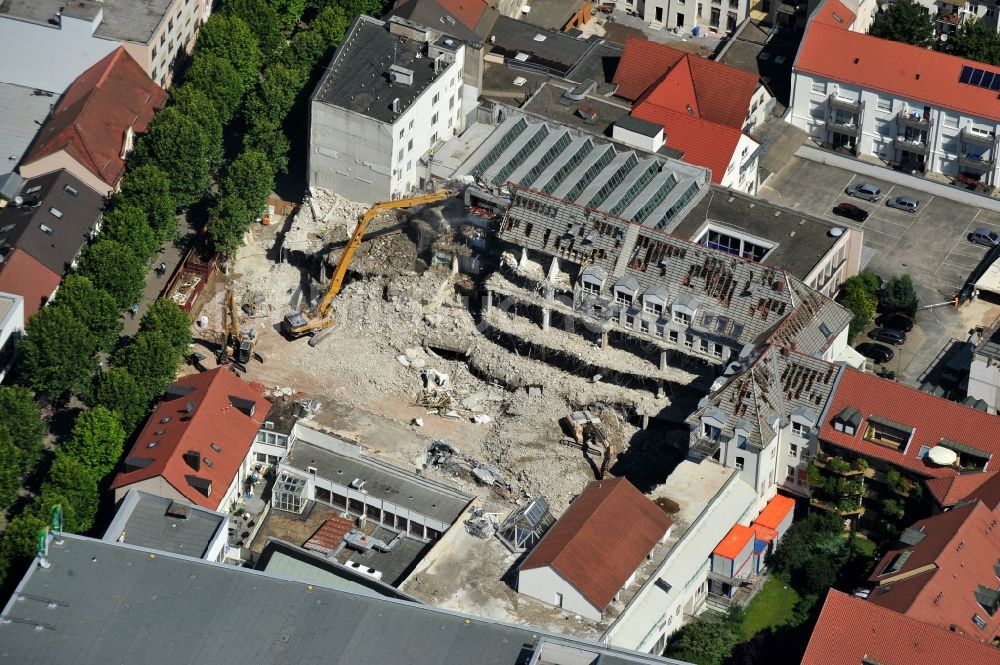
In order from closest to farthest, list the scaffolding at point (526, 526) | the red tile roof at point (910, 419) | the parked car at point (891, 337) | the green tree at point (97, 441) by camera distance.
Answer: the scaffolding at point (526, 526) < the red tile roof at point (910, 419) < the green tree at point (97, 441) < the parked car at point (891, 337)

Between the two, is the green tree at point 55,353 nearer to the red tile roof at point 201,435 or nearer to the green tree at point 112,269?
the green tree at point 112,269

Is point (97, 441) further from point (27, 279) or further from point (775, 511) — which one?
point (775, 511)

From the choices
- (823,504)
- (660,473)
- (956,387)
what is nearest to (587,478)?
(660,473)

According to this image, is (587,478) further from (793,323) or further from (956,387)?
(956,387)

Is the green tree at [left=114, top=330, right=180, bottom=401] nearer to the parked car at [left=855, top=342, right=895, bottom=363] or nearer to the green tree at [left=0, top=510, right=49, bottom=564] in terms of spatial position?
the green tree at [left=0, top=510, right=49, bottom=564]

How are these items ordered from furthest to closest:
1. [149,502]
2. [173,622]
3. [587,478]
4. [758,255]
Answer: [758,255] < [587,478] < [149,502] < [173,622]

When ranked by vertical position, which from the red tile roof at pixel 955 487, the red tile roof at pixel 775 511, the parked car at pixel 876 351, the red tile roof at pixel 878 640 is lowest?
the red tile roof at pixel 878 640

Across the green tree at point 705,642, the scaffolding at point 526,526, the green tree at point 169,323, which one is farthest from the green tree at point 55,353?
the green tree at point 705,642
